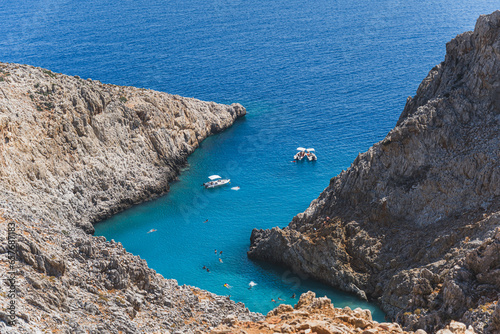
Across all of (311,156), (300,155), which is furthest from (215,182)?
(311,156)

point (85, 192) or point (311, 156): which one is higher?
point (311, 156)

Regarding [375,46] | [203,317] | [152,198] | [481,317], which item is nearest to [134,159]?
[152,198]

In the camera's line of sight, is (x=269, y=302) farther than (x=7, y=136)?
No

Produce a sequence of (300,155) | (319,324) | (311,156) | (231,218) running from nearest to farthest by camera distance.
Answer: (319,324), (231,218), (311,156), (300,155)

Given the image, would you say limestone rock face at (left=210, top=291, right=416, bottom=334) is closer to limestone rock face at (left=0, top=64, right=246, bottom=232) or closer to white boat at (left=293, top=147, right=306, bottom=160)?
limestone rock face at (left=0, top=64, right=246, bottom=232)

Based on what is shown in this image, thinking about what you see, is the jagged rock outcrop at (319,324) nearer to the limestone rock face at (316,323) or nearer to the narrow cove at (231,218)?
the limestone rock face at (316,323)

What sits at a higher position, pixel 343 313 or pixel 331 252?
pixel 343 313

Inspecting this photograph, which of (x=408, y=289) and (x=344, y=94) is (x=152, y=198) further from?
(x=344, y=94)

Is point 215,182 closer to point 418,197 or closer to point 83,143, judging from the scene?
point 83,143
